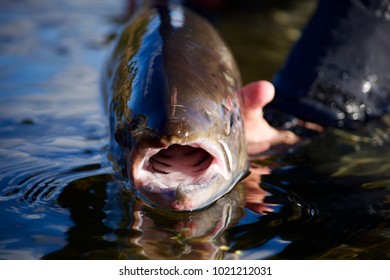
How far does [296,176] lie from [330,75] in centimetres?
98

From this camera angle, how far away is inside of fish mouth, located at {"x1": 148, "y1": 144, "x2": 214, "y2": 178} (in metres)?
2.56

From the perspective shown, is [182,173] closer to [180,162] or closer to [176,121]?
[180,162]

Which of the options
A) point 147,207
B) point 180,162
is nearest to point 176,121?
point 180,162

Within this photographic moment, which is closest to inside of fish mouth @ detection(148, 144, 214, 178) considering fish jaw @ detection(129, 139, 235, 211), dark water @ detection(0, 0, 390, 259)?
fish jaw @ detection(129, 139, 235, 211)

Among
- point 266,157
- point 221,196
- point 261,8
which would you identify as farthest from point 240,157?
point 261,8

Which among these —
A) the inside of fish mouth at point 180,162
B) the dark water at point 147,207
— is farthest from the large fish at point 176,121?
the dark water at point 147,207

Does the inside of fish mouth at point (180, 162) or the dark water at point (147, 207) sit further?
the inside of fish mouth at point (180, 162)

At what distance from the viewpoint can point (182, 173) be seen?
8.42 feet

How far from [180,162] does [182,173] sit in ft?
0.23

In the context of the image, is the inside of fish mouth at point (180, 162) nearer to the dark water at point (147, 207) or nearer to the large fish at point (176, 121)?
the large fish at point (176, 121)

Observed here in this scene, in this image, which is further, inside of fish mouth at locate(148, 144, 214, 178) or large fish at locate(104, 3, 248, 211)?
inside of fish mouth at locate(148, 144, 214, 178)

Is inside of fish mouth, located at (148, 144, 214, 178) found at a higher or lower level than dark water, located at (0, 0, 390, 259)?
higher

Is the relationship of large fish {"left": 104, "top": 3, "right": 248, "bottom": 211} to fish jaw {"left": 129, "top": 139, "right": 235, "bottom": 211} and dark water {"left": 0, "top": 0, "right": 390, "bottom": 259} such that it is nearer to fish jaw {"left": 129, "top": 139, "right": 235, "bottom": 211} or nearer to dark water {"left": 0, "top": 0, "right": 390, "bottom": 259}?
fish jaw {"left": 129, "top": 139, "right": 235, "bottom": 211}

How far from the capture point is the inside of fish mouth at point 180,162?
101 inches
